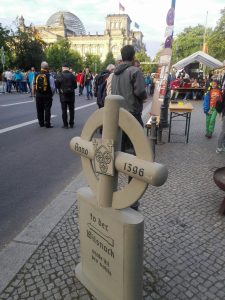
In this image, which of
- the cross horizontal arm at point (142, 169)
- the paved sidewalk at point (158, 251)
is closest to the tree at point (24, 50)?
the paved sidewalk at point (158, 251)

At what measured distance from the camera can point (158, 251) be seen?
304cm

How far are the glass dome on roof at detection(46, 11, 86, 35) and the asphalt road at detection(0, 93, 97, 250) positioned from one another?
137 m

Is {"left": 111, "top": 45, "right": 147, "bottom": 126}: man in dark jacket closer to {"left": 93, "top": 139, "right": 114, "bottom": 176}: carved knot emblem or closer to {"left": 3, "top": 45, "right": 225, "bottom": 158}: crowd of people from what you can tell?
{"left": 3, "top": 45, "right": 225, "bottom": 158}: crowd of people

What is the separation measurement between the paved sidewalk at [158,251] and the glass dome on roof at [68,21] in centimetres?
14165

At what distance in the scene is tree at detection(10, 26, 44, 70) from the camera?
117ft

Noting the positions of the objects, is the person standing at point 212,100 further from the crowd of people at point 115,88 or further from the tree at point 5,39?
the tree at point 5,39

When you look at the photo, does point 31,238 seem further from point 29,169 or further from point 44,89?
point 44,89

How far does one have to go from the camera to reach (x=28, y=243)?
10.2 feet

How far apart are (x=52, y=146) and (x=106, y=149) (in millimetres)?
5344

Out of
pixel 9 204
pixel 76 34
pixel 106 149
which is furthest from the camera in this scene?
pixel 76 34

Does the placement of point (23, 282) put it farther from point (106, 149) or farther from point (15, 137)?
point (15, 137)

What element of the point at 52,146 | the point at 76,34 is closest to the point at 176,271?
the point at 52,146

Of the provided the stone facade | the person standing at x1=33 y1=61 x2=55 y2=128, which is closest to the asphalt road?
the person standing at x1=33 y1=61 x2=55 y2=128

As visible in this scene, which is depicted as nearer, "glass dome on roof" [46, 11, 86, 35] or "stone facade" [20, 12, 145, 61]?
"stone facade" [20, 12, 145, 61]
